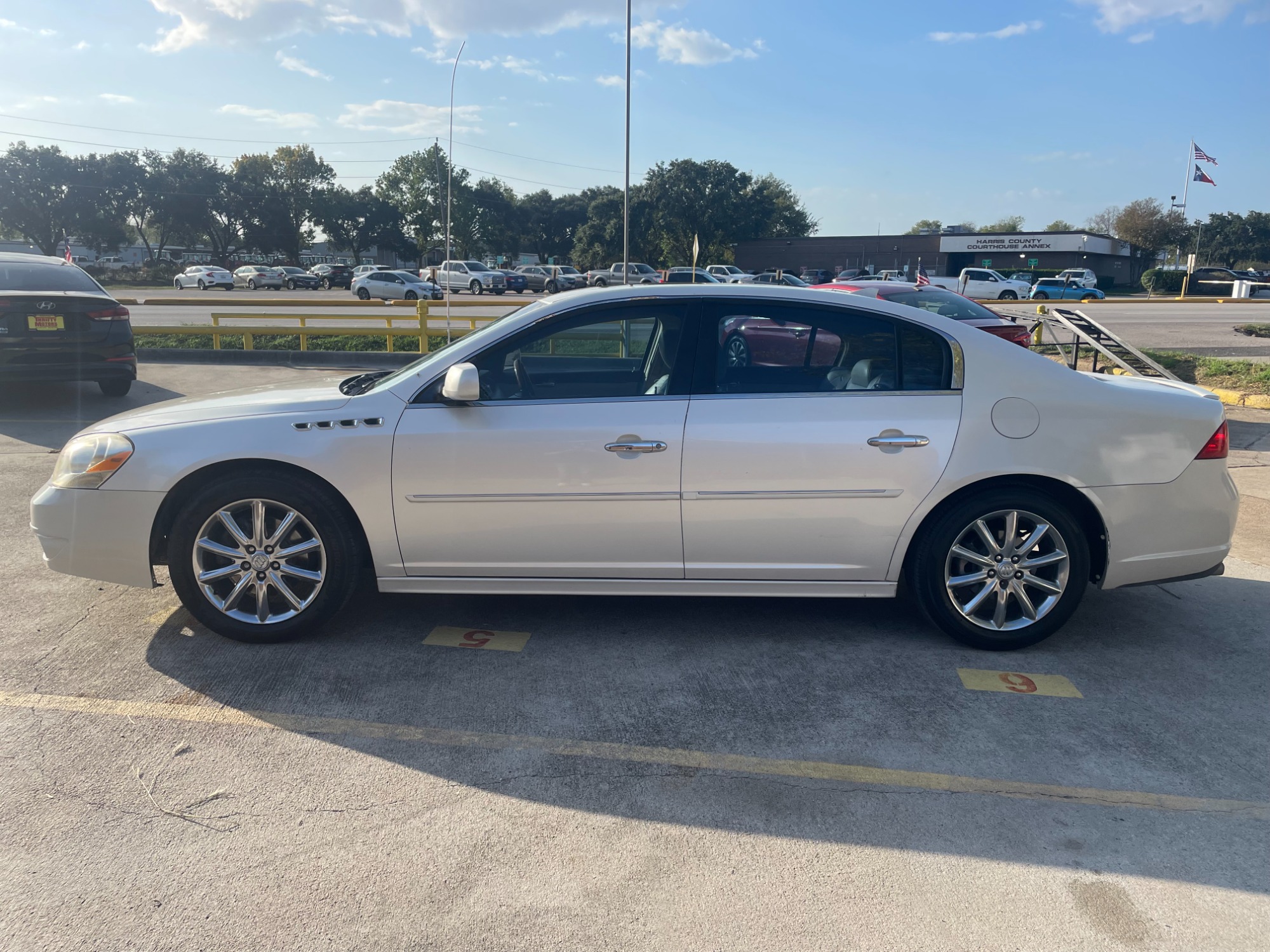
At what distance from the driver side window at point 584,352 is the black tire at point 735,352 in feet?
0.66

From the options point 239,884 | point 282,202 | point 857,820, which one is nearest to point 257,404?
point 239,884

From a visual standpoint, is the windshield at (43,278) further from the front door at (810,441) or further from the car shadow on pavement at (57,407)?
the front door at (810,441)

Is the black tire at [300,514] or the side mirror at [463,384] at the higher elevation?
the side mirror at [463,384]

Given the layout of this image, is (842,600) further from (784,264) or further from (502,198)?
(502,198)

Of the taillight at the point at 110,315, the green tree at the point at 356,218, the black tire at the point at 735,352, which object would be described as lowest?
the taillight at the point at 110,315

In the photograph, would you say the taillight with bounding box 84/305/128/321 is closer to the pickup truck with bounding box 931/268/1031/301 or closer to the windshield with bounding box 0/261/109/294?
the windshield with bounding box 0/261/109/294

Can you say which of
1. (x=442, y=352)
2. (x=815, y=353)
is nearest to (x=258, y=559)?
(x=442, y=352)

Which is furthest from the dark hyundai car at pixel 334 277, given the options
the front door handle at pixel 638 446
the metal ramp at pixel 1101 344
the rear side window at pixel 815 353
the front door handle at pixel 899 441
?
the front door handle at pixel 899 441

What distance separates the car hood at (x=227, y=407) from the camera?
4.00 meters

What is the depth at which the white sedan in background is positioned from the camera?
52.6 metres

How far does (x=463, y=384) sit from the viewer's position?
3756 mm

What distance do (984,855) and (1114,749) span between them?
0.94m

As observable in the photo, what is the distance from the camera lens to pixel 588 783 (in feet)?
9.91

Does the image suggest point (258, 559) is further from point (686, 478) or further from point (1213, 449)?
point (1213, 449)
